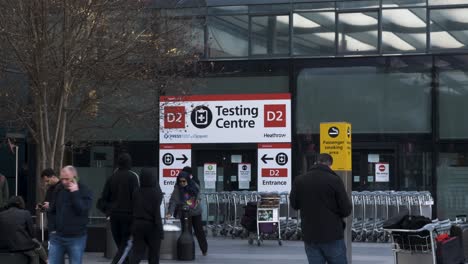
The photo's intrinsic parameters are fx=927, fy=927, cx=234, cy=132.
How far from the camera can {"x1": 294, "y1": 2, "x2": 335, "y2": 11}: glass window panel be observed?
995 inches

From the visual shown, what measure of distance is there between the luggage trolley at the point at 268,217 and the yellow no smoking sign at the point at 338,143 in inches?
287

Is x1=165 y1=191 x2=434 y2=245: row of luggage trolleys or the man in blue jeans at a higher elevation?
the man in blue jeans

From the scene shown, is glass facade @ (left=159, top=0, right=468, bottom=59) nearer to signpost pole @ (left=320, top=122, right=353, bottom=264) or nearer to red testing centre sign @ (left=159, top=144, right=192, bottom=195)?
red testing centre sign @ (left=159, top=144, right=192, bottom=195)

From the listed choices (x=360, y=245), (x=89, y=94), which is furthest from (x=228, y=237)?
(x=89, y=94)

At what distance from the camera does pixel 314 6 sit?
83.4 ft

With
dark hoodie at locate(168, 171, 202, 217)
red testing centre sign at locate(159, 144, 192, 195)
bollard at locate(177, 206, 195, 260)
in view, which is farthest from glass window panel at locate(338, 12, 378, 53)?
bollard at locate(177, 206, 195, 260)

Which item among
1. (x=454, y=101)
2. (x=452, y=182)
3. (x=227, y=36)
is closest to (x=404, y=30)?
(x=454, y=101)

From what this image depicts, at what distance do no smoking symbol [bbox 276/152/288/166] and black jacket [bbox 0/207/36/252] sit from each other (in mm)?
14066

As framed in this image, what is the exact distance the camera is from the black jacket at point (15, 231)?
1151 centimetres

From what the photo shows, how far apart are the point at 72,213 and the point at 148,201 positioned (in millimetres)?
1343

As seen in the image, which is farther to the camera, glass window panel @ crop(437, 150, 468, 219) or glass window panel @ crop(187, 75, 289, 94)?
glass window panel @ crop(187, 75, 289, 94)

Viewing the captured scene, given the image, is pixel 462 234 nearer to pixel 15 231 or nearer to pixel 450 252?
pixel 450 252

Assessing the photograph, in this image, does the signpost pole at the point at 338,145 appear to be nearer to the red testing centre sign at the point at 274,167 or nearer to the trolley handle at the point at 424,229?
the trolley handle at the point at 424,229

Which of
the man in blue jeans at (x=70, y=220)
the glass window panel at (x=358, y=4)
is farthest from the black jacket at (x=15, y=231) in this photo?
the glass window panel at (x=358, y=4)
